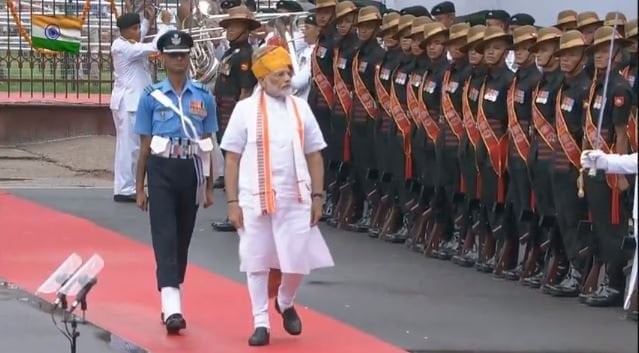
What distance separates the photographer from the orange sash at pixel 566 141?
10.9 metres

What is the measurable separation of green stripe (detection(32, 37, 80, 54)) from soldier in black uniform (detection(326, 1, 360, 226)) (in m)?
7.82

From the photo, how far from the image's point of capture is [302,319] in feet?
34.4

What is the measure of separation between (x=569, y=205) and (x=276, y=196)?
2.61 metres

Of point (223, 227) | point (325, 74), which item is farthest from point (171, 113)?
point (223, 227)

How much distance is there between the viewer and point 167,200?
9.77 meters

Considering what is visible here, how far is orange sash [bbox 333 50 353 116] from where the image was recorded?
14.0 metres

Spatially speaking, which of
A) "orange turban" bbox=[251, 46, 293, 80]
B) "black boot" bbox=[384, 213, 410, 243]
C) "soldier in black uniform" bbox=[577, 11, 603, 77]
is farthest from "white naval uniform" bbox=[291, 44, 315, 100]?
"orange turban" bbox=[251, 46, 293, 80]

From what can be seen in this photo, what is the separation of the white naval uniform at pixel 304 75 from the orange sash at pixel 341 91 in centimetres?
29

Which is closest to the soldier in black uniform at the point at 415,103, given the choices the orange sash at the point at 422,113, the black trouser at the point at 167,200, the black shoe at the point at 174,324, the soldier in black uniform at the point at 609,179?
the orange sash at the point at 422,113

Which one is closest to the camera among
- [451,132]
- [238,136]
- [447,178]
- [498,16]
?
[238,136]

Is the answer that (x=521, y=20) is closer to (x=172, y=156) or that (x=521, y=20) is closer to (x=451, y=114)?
(x=451, y=114)

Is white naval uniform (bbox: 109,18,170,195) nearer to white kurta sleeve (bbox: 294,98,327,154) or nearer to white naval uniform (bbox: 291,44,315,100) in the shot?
white naval uniform (bbox: 291,44,315,100)

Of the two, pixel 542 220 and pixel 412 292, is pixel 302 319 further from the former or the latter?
pixel 542 220

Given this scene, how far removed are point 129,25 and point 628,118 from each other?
21.6 ft
